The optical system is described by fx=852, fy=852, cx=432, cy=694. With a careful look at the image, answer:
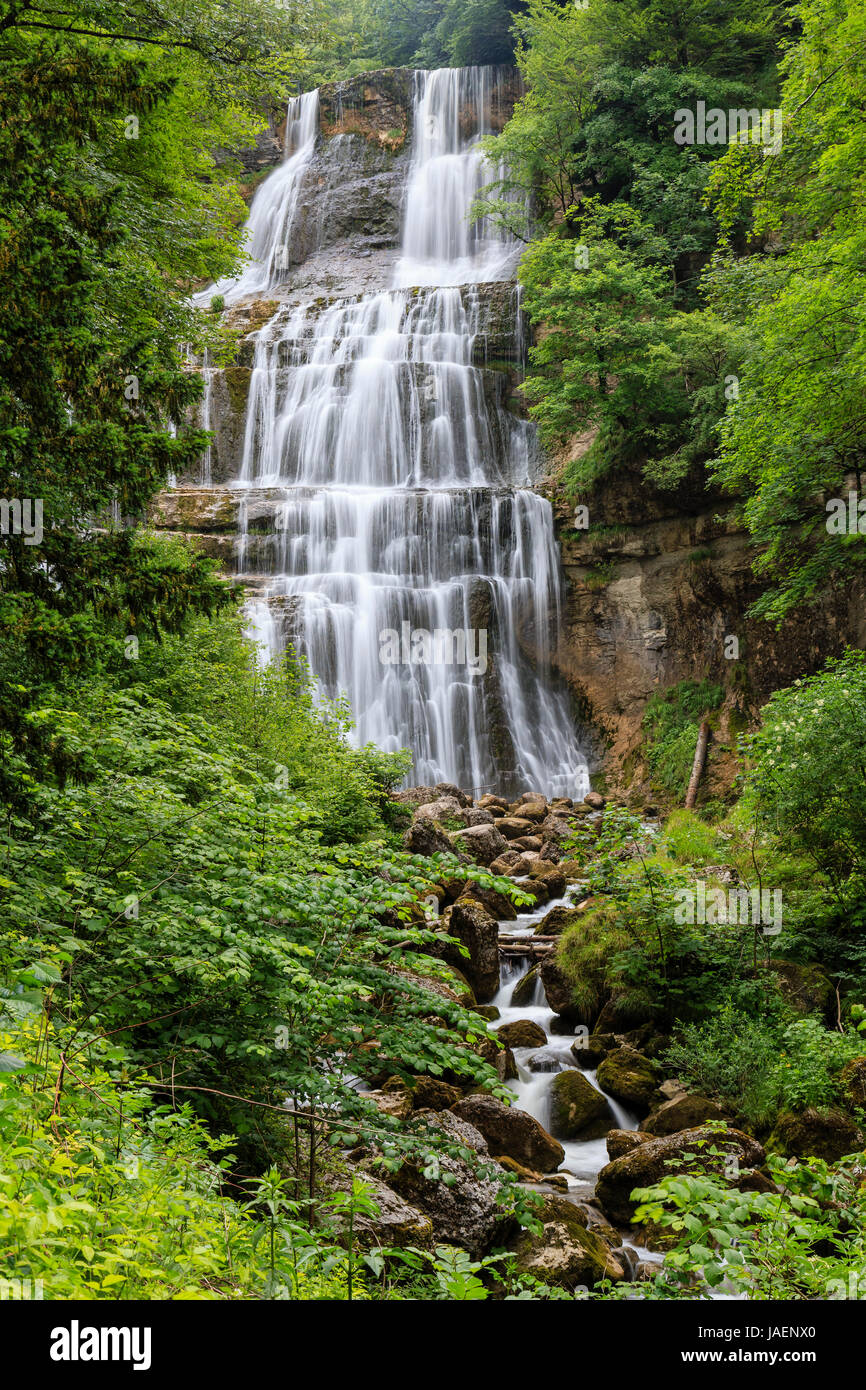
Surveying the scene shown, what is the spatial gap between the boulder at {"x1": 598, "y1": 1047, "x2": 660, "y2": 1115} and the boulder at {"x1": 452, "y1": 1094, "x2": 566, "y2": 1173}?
1.33 meters

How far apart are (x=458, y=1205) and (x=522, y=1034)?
399cm

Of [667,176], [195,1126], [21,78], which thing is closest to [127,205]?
[21,78]

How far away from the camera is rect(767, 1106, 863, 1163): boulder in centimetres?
665

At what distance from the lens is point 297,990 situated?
4613 mm

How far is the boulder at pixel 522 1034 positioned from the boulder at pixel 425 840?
312cm

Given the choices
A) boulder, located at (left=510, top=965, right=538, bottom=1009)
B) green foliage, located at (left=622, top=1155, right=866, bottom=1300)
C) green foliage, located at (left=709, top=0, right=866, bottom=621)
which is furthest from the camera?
green foliage, located at (left=709, top=0, right=866, bottom=621)

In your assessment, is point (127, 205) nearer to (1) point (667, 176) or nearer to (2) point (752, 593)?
(2) point (752, 593)

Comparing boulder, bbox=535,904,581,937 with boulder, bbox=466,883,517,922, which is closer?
boulder, bbox=535,904,581,937

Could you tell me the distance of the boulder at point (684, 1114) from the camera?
7441 mm

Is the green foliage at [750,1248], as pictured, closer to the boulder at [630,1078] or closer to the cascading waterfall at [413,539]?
the boulder at [630,1078]
